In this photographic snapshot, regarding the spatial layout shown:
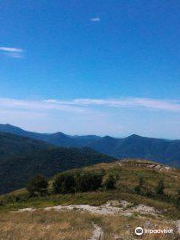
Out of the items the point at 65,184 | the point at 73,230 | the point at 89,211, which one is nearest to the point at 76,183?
the point at 65,184

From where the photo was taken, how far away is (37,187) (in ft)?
172

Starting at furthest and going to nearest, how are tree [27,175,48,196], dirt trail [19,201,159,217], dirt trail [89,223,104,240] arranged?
1. tree [27,175,48,196]
2. dirt trail [19,201,159,217]
3. dirt trail [89,223,104,240]

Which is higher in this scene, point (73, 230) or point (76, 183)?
point (73, 230)

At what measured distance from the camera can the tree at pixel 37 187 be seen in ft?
171

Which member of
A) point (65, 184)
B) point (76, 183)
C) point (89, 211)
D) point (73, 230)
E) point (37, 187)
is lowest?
point (37, 187)

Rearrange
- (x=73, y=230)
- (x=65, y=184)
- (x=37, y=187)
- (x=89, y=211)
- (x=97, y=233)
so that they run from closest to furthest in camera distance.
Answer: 1. (x=97, y=233)
2. (x=73, y=230)
3. (x=89, y=211)
4. (x=65, y=184)
5. (x=37, y=187)

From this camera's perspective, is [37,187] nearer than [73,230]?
No

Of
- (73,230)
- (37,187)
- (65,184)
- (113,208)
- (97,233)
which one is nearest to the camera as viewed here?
(97,233)

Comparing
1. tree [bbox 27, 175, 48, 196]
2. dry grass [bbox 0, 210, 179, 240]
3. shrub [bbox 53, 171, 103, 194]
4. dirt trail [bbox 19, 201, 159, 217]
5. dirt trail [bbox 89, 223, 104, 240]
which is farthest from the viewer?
tree [bbox 27, 175, 48, 196]

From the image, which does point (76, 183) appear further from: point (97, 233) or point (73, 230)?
point (97, 233)

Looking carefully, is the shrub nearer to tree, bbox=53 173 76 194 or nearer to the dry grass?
tree, bbox=53 173 76 194

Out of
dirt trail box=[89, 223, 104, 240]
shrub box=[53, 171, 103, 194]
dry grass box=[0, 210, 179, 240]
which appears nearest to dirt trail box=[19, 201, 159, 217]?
dry grass box=[0, 210, 179, 240]

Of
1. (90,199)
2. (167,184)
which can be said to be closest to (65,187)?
(90,199)

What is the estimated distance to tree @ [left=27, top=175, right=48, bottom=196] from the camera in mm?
52156
